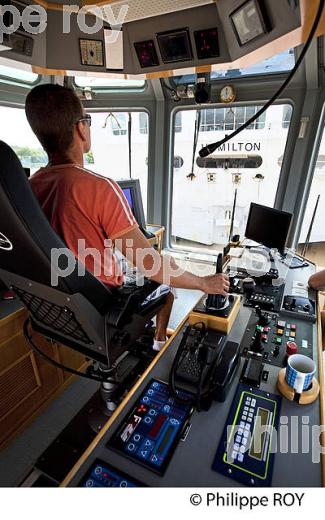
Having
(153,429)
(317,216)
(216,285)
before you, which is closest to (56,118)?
(216,285)

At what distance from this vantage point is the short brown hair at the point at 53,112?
3.23 feet

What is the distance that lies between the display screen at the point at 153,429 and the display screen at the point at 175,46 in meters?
1.89

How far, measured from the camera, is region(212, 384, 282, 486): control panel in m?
0.62

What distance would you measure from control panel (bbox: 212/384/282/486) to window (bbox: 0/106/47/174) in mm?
2695

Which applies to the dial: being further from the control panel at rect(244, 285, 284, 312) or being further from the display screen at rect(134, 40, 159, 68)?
the control panel at rect(244, 285, 284, 312)

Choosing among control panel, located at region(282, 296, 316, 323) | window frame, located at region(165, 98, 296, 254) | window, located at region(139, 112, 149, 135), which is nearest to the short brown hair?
control panel, located at region(282, 296, 316, 323)

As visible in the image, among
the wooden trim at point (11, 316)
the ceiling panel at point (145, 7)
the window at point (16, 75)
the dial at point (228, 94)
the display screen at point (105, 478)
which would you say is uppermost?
the ceiling panel at point (145, 7)

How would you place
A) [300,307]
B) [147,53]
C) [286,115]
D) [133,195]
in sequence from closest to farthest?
1. [300,307]
2. [147,53]
3. [133,195]
4. [286,115]

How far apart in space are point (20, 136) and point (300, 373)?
319 centimetres

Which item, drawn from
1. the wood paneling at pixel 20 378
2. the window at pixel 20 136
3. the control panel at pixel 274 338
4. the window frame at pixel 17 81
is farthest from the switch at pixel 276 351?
the window frame at pixel 17 81

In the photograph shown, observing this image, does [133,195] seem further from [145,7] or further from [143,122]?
[143,122]

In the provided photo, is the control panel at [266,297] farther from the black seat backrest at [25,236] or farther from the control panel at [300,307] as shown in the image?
the black seat backrest at [25,236]

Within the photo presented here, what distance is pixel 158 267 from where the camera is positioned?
1.05 metres

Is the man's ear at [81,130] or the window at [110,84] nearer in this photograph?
the man's ear at [81,130]
